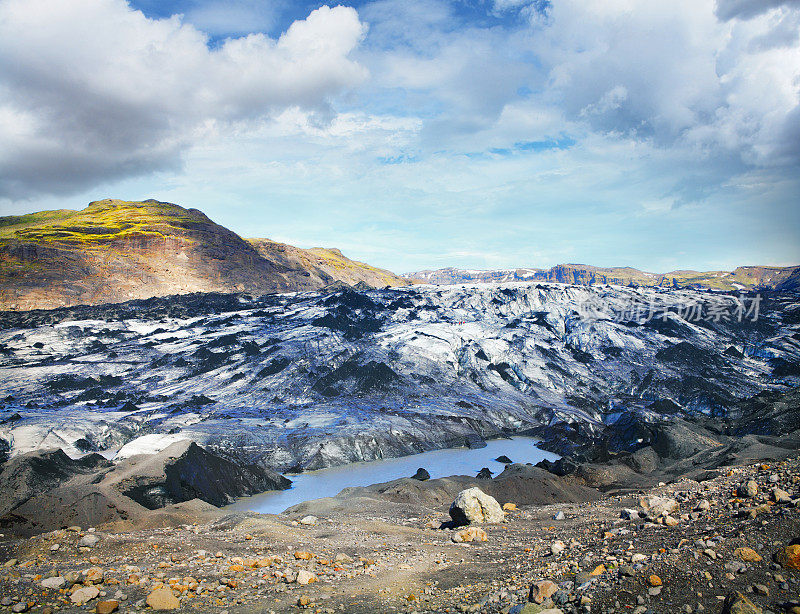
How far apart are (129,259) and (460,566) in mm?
120880

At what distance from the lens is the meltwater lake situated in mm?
30456

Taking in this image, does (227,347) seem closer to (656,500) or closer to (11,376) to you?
(11,376)

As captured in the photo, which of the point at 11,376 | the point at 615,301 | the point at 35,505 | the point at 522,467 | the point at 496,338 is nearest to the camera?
the point at 35,505

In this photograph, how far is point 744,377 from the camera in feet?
205

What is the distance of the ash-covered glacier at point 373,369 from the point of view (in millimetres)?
43031

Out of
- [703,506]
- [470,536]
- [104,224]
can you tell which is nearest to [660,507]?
[703,506]

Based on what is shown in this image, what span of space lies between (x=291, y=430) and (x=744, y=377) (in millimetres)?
60765

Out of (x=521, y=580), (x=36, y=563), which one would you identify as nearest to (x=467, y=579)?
(x=521, y=580)

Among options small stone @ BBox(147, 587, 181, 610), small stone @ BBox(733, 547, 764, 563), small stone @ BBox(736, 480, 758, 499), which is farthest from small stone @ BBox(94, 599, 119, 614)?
small stone @ BBox(736, 480, 758, 499)

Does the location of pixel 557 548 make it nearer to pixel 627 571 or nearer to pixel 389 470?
pixel 627 571

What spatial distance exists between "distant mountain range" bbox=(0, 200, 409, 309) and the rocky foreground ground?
102 metres

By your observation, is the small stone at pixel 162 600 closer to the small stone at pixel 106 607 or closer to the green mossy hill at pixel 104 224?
the small stone at pixel 106 607

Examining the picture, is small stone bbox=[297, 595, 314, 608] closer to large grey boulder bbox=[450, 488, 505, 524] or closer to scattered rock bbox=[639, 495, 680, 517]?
scattered rock bbox=[639, 495, 680, 517]

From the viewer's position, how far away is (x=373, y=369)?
62.1 metres
